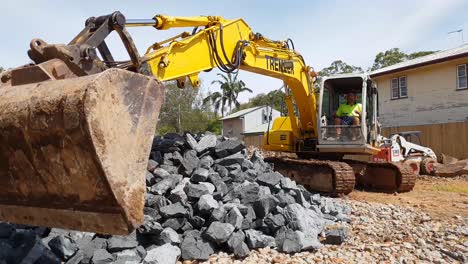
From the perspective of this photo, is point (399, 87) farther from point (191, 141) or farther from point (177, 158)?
point (177, 158)

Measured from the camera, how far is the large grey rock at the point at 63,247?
4.56m

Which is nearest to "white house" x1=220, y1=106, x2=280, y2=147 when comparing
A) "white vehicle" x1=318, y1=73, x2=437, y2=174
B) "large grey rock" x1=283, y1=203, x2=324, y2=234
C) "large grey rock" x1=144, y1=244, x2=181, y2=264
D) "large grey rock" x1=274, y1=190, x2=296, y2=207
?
"white vehicle" x1=318, y1=73, x2=437, y2=174

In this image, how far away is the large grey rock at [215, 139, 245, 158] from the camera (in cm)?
718

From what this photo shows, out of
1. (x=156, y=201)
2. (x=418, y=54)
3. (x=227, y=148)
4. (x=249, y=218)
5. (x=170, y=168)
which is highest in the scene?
(x=418, y=54)

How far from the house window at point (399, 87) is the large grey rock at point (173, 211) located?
62.5ft

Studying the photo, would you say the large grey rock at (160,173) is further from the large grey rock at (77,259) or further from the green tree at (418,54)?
the green tree at (418,54)

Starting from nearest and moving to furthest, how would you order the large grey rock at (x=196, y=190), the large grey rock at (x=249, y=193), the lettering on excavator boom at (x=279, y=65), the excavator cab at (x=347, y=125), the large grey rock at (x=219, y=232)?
the large grey rock at (x=219, y=232)
the large grey rock at (x=196, y=190)
the large grey rock at (x=249, y=193)
the lettering on excavator boom at (x=279, y=65)
the excavator cab at (x=347, y=125)

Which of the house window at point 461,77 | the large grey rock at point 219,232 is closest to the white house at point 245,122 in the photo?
the house window at point 461,77

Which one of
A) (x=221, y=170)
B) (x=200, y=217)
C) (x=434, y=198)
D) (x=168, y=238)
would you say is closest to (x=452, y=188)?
(x=434, y=198)

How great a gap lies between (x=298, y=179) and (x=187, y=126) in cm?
3714

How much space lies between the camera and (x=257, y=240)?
17.0 feet

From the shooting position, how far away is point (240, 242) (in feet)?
16.6

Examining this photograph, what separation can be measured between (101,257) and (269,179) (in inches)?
123

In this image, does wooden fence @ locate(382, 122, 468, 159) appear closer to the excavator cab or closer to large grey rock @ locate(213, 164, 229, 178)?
the excavator cab
